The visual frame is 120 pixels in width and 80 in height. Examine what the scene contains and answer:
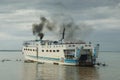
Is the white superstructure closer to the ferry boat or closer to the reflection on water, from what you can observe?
the ferry boat

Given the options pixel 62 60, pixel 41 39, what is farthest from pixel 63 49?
pixel 41 39

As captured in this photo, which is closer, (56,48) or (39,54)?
(56,48)

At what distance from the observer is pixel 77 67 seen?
79.4 m

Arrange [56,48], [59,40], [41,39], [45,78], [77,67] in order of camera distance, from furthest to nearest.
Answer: [41,39] → [59,40] → [56,48] → [77,67] → [45,78]

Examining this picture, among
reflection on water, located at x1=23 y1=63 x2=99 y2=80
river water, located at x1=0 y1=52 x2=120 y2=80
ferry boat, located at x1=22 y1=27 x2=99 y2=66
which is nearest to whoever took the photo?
reflection on water, located at x1=23 y1=63 x2=99 y2=80

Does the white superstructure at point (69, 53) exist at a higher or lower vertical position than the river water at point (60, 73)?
higher

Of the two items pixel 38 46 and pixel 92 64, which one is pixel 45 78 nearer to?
pixel 92 64

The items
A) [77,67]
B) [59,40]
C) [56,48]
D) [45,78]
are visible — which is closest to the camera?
[45,78]

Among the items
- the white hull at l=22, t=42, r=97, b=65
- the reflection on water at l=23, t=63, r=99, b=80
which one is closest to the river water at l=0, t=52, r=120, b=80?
the reflection on water at l=23, t=63, r=99, b=80

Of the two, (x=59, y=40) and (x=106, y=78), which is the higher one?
(x=59, y=40)

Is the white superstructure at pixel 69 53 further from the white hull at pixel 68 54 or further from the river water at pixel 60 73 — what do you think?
the river water at pixel 60 73

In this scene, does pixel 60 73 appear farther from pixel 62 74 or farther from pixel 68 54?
pixel 68 54

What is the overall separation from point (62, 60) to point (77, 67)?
5359 mm

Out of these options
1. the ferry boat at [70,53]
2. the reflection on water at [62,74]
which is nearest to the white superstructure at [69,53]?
the ferry boat at [70,53]
